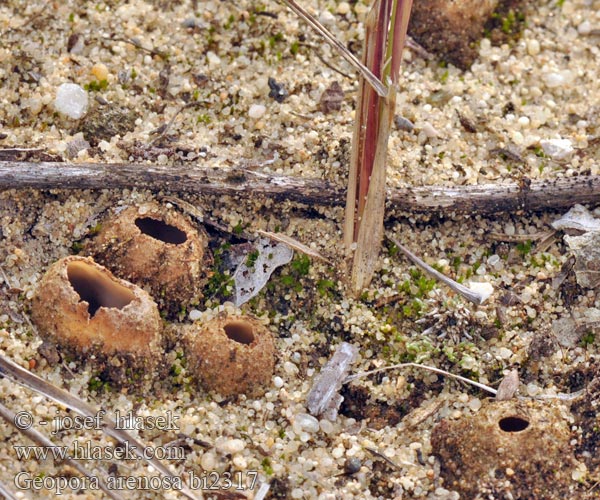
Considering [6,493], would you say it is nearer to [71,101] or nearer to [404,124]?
[71,101]

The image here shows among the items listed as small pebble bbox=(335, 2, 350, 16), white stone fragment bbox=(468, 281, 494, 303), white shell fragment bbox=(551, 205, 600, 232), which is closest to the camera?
white stone fragment bbox=(468, 281, 494, 303)

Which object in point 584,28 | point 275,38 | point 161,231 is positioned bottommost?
point 161,231

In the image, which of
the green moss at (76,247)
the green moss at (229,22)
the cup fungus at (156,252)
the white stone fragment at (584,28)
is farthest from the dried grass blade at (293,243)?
the white stone fragment at (584,28)

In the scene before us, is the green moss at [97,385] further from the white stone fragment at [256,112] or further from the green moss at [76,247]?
the white stone fragment at [256,112]

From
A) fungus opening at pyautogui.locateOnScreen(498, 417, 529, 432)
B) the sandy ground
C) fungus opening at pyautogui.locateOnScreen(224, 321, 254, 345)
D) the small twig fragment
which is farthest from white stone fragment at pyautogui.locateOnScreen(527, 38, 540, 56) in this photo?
fungus opening at pyautogui.locateOnScreen(224, 321, 254, 345)

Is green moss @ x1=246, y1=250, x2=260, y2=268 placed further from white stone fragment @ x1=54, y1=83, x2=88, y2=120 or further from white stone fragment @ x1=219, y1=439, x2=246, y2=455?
white stone fragment @ x1=54, y1=83, x2=88, y2=120

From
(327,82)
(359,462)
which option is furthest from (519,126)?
(359,462)

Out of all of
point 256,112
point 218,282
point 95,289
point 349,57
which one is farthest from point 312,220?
point 95,289

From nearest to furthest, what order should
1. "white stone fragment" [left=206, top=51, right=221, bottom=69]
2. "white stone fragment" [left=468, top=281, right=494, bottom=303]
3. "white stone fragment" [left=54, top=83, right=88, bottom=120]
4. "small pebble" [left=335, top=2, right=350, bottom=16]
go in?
"white stone fragment" [left=468, top=281, right=494, bottom=303] < "white stone fragment" [left=54, top=83, right=88, bottom=120] < "white stone fragment" [left=206, top=51, right=221, bottom=69] < "small pebble" [left=335, top=2, right=350, bottom=16]
